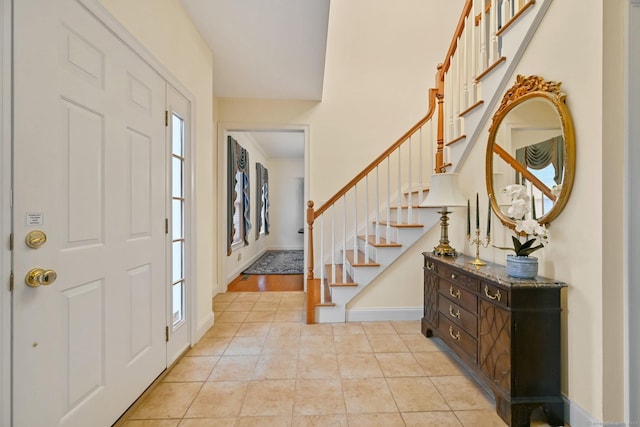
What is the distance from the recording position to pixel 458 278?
1999mm

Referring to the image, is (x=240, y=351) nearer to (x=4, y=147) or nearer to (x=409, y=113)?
(x=4, y=147)

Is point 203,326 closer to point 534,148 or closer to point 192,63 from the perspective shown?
point 192,63

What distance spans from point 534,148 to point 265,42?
2282 millimetres

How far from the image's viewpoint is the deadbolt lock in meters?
1.00

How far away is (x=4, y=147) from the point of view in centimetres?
92

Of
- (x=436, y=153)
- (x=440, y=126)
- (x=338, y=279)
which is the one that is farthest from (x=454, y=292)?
(x=440, y=126)

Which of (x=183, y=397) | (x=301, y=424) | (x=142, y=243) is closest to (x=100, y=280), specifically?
(x=142, y=243)

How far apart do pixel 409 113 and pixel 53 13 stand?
3.52 metres

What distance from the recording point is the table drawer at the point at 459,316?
1820mm

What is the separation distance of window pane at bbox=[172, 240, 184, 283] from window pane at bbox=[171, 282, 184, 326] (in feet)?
0.20

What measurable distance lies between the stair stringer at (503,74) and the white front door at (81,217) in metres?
2.38

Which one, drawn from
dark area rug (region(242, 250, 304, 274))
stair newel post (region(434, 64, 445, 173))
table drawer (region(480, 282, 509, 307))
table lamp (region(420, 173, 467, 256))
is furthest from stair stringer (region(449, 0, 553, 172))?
dark area rug (region(242, 250, 304, 274))
